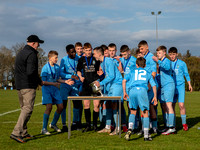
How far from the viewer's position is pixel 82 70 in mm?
7836

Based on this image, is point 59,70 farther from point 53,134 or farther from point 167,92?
point 167,92

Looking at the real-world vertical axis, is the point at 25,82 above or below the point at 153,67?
below

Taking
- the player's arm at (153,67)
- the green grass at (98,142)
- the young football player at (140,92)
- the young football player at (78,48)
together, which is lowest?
the green grass at (98,142)

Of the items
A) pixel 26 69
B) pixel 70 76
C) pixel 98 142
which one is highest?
pixel 26 69

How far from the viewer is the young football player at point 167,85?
7.27m

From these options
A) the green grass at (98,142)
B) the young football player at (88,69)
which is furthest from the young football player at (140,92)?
the young football player at (88,69)

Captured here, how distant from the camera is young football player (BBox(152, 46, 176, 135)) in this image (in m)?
7.27

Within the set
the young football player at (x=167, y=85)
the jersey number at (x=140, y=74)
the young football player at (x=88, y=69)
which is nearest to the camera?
the jersey number at (x=140, y=74)

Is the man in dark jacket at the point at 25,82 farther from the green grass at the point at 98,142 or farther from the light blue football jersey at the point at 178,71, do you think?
the light blue football jersey at the point at 178,71

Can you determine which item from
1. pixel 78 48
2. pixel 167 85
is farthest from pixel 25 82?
pixel 167 85

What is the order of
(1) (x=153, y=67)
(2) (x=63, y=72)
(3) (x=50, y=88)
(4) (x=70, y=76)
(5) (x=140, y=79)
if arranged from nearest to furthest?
(5) (x=140, y=79), (1) (x=153, y=67), (3) (x=50, y=88), (4) (x=70, y=76), (2) (x=63, y=72)

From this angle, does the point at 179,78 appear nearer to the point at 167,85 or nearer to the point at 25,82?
the point at 167,85

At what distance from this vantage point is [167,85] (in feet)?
25.0

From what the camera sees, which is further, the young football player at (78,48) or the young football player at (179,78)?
the young football player at (78,48)
